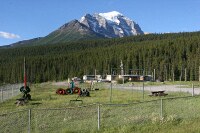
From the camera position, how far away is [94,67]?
606 feet

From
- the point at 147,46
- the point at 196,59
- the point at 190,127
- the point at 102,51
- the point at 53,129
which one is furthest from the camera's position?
the point at 102,51

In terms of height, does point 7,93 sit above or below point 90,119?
below

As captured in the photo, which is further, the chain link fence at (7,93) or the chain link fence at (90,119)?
the chain link fence at (7,93)

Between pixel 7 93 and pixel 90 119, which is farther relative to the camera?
pixel 7 93

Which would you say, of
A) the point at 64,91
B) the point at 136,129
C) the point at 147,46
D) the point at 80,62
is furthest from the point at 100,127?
the point at 80,62

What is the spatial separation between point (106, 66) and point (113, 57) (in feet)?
16.2

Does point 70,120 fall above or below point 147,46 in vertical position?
below

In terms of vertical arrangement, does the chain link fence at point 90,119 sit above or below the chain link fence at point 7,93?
above

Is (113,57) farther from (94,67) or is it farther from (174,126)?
(174,126)

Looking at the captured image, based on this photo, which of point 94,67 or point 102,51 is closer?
point 94,67

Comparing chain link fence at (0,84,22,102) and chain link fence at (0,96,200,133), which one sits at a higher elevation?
chain link fence at (0,96,200,133)

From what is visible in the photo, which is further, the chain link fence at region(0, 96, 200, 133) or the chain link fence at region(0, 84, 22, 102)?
the chain link fence at region(0, 84, 22, 102)

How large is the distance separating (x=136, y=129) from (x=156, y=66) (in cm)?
14278

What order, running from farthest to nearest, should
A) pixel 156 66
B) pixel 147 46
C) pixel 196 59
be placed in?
1. pixel 147 46
2. pixel 156 66
3. pixel 196 59
